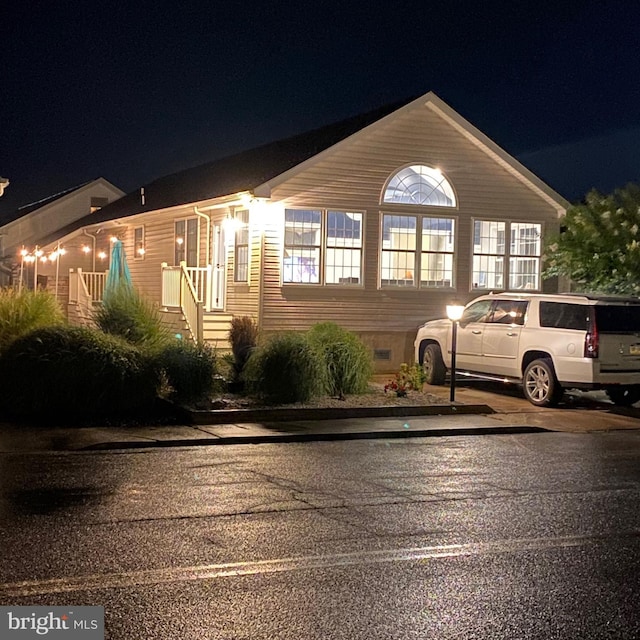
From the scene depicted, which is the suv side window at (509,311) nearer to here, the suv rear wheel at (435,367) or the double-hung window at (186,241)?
the suv rear wheel at (435,367)

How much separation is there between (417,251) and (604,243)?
404 cm

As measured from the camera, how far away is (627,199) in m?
20.5

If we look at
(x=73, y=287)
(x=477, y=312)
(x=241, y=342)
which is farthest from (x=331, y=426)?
(x=73, y=287)

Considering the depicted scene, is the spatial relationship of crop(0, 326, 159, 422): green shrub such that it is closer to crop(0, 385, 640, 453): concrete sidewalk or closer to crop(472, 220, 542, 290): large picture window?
crop(0, 385, 640, 453): concrete sidewalk

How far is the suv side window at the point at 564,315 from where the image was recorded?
1542 cm

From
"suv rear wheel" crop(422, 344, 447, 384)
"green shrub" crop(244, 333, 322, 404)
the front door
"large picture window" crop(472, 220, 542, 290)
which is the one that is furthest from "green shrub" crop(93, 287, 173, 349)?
"large picture window" crop(472, 220, 542, 290)

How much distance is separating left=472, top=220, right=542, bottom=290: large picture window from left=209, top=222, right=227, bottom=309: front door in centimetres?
586

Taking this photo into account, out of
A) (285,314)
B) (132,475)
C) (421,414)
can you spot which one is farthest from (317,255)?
(132,475)

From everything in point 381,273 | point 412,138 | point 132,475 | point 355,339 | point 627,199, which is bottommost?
point 132,475

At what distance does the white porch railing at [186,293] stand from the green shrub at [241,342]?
2.36 m

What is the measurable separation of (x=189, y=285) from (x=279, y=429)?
7713mm

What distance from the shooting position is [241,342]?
16359 mm

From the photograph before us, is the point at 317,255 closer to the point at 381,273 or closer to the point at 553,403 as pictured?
the point at 381,273

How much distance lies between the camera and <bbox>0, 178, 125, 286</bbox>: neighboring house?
1588 inches
